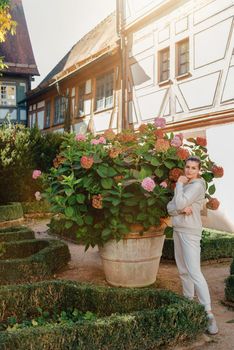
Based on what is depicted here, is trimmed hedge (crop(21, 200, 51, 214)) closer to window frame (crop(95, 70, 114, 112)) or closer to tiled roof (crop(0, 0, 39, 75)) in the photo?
window frame (crop(95, 70, 114, 112))

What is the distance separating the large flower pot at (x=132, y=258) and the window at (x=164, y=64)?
7347mm

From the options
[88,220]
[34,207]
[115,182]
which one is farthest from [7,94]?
[115,182]

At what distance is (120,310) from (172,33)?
9004 millimetres

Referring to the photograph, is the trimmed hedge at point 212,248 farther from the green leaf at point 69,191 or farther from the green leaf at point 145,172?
the green leaf at point 69,191

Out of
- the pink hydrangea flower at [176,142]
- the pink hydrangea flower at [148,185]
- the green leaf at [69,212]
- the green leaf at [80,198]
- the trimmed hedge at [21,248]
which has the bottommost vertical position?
the trimmed hedge at [21,248]

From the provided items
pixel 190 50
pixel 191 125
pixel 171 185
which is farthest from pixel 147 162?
pixel 190 50

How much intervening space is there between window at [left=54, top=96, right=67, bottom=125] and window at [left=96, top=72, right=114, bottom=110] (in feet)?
9.77

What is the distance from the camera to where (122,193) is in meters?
5.30

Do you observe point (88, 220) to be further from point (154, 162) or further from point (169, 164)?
point (169, 164)

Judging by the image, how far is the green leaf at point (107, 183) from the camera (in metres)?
5.17

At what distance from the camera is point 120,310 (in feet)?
13.9

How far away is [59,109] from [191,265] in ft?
52.5

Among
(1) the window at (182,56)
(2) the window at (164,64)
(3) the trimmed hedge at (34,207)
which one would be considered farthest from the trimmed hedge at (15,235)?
(2) the window at (164,64)

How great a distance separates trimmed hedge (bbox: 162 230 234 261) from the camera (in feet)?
23.8
